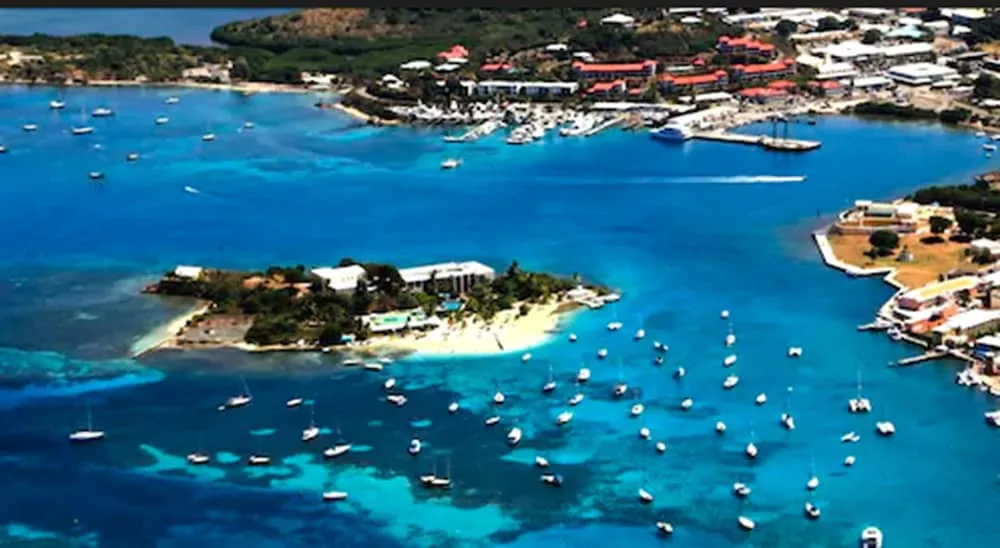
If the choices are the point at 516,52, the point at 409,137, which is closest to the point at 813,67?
the point at 516,52

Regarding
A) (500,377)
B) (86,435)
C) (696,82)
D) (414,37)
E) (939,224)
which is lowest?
(86,435)

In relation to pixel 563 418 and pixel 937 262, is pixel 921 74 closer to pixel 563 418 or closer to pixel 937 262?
pixel 937 262

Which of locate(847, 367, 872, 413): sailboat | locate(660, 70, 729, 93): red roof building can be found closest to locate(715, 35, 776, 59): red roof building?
locate(660, 70, 729, 93): red roof building

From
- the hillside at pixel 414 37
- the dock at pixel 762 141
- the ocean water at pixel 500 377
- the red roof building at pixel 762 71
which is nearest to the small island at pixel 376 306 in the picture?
the ocean water at pixel 500 377

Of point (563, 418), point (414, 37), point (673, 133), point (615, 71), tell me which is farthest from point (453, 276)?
point (414, 37)

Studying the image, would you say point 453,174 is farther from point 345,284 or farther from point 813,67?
point 813,67

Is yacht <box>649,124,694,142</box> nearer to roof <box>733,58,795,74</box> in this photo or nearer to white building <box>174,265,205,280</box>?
roof <box>733,58,795,74</box>
